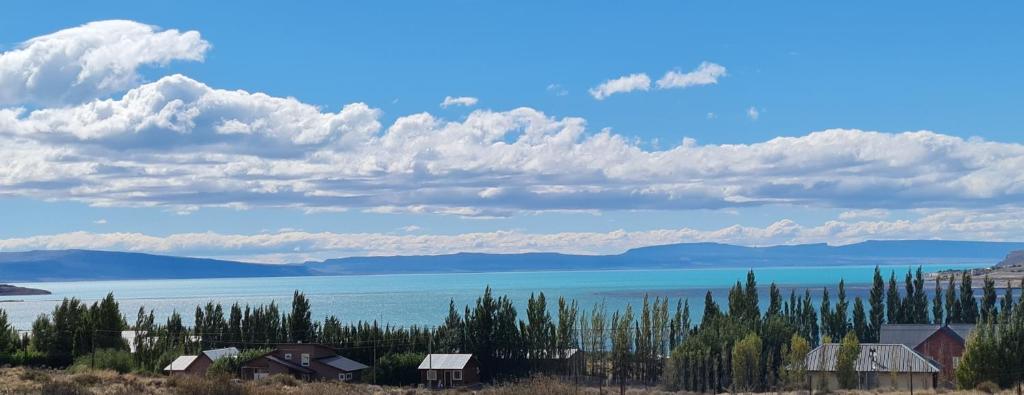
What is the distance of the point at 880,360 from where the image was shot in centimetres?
5772

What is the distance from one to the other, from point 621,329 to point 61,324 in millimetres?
37760

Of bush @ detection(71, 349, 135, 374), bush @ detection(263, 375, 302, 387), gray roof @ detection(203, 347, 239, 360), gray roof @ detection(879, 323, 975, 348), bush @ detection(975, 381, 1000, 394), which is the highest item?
gray roof @ detection(879, 323, 975, 348)

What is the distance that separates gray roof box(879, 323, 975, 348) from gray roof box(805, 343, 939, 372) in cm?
743

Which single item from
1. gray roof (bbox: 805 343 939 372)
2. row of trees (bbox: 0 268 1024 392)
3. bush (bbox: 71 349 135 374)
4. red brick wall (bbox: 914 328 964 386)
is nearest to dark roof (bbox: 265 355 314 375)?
row of trees (bbox: 0 268 1024 392)

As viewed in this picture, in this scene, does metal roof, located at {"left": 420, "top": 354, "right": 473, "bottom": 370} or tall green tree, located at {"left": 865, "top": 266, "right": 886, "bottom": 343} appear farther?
tall green tree, located at {"left": 865, "top": 266, "right": 886, "bottom": 343}

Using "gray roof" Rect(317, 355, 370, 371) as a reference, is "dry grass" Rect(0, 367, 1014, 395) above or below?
above

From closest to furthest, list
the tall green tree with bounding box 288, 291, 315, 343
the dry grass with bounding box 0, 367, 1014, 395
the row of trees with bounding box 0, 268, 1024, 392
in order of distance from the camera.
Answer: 1. the dry grass with bounding box 0, 367, 1014, 395
2. the row of trees with bounding box 0, 268, 1024, 392
3. the tall green tree with bounding box 288, 291, 315, 343

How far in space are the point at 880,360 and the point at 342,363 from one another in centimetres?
3339

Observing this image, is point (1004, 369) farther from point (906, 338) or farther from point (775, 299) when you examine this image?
point (775, 299)

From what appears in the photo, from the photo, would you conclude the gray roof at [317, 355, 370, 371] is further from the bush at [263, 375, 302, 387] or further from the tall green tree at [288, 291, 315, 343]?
the bush at [263, 375, 302, 387]

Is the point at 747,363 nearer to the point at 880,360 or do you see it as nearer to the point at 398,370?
the point at 880,360

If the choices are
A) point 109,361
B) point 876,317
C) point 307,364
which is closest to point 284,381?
point 307,364

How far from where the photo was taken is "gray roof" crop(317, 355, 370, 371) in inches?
2665

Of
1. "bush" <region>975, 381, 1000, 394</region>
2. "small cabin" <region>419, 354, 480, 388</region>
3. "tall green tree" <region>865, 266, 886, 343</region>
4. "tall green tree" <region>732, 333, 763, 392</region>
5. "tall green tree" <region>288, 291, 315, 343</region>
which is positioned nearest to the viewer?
"bush" <region>975, 381, 1000, 394</region>
